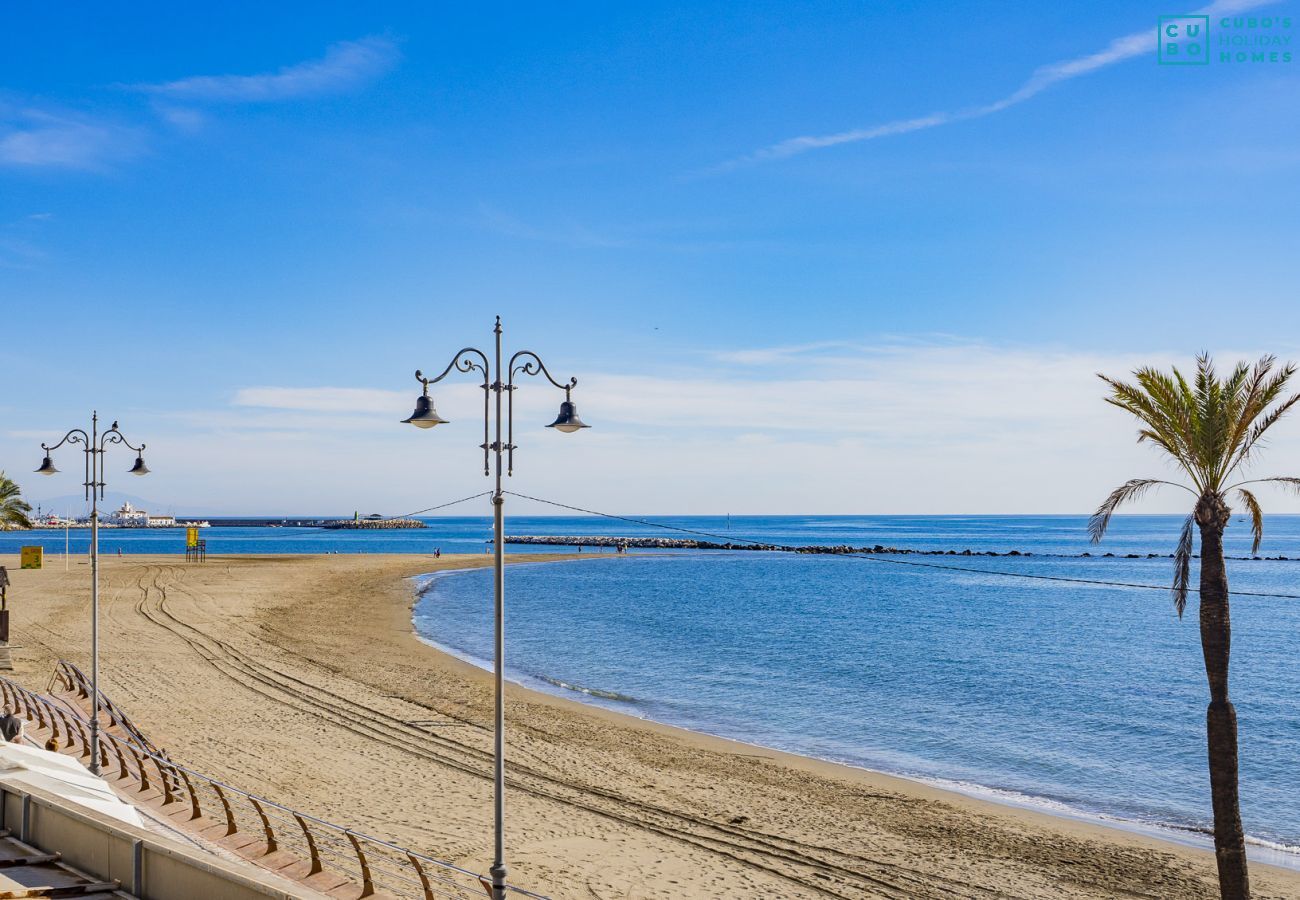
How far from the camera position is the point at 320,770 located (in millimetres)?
21438

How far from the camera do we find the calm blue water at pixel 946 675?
2625 centimetres

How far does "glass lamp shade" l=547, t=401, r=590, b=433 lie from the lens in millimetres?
10680

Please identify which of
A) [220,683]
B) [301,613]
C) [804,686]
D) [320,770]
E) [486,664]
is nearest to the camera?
[320,770]

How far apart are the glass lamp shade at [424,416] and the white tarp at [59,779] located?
6494mm

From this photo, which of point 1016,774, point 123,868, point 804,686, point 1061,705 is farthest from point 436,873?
point 1061,705

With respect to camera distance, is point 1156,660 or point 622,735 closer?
point 622,735

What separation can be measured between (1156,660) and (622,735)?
113 feet

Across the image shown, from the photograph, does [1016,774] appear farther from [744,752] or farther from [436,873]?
[436,873]

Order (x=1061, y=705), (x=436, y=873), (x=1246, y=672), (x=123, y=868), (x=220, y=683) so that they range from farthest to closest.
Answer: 1. (x=1246, y=672)
2. (x=1061, y=705)
3. (x=220, y=683)
4. (x=436, y=873)
5. (x=123, y=868)

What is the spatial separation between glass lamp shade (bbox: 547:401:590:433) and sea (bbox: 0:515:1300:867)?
61.1ft

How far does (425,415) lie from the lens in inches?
399

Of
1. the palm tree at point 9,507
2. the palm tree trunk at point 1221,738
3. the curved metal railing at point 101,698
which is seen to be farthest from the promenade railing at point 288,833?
the palm tree at point 9,507

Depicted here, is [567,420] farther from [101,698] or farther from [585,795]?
[101,698]

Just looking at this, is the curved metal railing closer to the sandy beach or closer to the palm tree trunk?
the sandy beach
